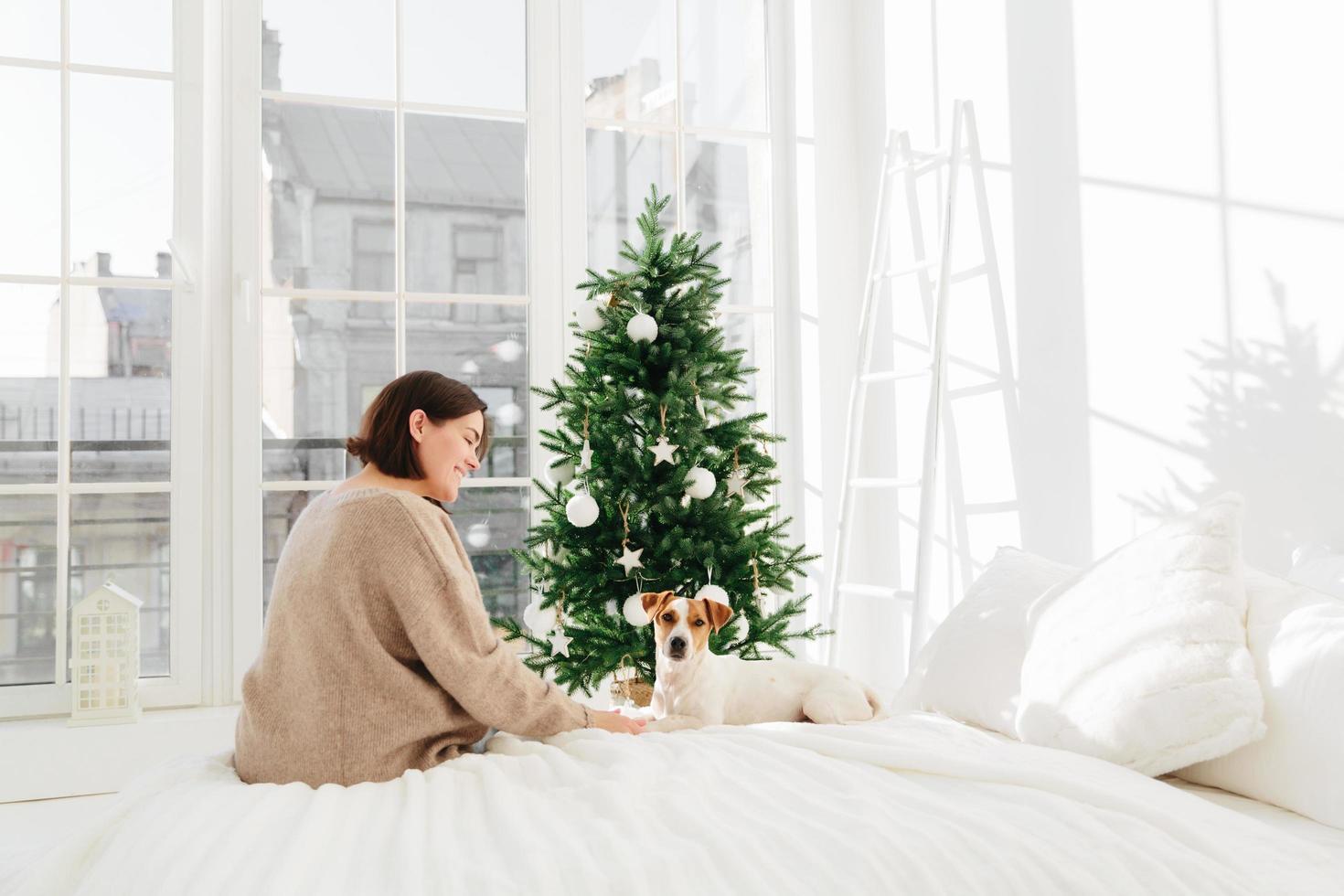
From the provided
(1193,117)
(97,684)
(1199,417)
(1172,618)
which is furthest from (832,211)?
(97,684)

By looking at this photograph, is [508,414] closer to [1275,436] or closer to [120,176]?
[120,176]

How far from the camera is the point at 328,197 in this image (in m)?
3.26

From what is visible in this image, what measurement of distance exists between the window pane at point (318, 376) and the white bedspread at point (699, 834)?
190 centimetres

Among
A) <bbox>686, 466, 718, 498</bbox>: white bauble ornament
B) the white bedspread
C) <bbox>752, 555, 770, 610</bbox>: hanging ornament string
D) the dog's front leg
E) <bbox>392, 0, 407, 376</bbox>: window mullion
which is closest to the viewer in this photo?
the white bedspread

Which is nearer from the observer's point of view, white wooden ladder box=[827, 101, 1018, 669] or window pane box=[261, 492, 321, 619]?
white wooden ladder box=[827, 101, 1018, 669]

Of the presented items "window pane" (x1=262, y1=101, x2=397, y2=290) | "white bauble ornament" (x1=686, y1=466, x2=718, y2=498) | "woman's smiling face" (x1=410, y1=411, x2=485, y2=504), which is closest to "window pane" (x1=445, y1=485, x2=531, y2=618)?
"window pane" (x1=262, y1=101, x2=397, y2=290)

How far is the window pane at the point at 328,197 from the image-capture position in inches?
126

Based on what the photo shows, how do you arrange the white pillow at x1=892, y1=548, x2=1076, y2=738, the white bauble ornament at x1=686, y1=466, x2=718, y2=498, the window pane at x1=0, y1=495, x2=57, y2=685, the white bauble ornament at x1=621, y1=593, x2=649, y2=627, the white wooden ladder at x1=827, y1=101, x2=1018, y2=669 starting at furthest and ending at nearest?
the window pane at x1=0, y1=495, x2=57, y2=685
the white wooden ladder at x1=827, y1=101, x2=1018, y2=669
the white bauble ornament at x1=686, y1=466, x2=718, y2=498
the white bauble ornament at x1=621, y1=593, x2=649, y2=627
the white pillow at x1=892, y1=548, x2=1076, y2=738

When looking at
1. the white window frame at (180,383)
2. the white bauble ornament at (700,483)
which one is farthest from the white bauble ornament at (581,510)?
the white window frame at (180,383)

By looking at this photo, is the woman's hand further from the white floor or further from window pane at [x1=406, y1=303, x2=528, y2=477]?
window pane at [x1=406, y1=303, x2=528, y2=477]

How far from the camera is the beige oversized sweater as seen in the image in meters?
1.44

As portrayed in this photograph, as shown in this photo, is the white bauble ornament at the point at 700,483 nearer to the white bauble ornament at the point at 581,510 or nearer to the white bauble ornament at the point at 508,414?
the white bauble ornament at the point at 581,510

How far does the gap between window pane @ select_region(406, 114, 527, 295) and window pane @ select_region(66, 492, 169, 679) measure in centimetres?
111

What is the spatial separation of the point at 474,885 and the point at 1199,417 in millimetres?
1805
